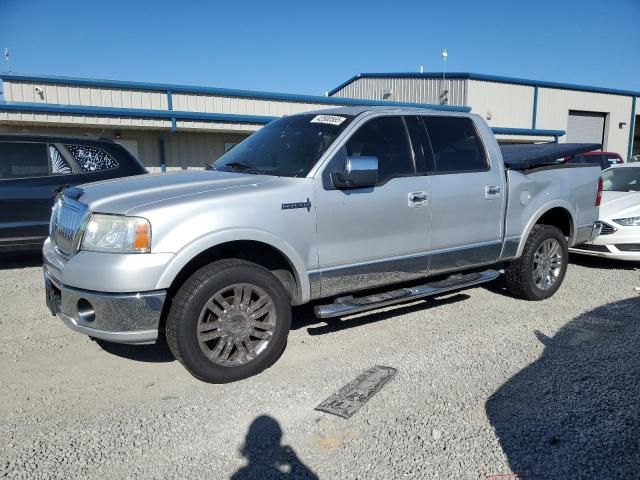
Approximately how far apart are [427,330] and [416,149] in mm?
1638

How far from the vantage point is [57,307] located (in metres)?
3.64

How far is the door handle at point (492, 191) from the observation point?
16.0 ft

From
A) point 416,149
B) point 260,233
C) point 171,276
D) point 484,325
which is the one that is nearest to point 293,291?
point 260,233

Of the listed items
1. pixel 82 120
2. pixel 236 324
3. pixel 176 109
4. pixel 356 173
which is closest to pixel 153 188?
pixel 236 324

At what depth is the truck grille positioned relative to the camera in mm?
3447

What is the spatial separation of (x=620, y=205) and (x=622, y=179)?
1.35 meters

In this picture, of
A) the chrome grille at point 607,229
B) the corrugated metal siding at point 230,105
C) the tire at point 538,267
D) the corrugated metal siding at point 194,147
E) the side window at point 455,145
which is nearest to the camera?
the side window at point 455,145

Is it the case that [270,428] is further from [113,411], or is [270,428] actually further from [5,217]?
[5,217]

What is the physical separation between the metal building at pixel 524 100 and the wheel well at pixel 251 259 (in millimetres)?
19703

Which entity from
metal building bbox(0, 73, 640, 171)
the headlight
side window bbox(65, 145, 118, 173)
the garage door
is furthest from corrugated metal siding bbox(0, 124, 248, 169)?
the garage door

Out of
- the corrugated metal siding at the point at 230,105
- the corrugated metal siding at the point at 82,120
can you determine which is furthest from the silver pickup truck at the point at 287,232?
the corrugated metal siding at the point at 230,105

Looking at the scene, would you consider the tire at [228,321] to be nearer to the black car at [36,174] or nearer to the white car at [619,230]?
the black car at [36,174]

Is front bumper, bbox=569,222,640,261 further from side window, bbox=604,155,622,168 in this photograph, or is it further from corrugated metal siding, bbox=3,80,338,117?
corrugated metal siding, bbox=3,80,338,117

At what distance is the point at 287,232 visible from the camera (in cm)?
372
